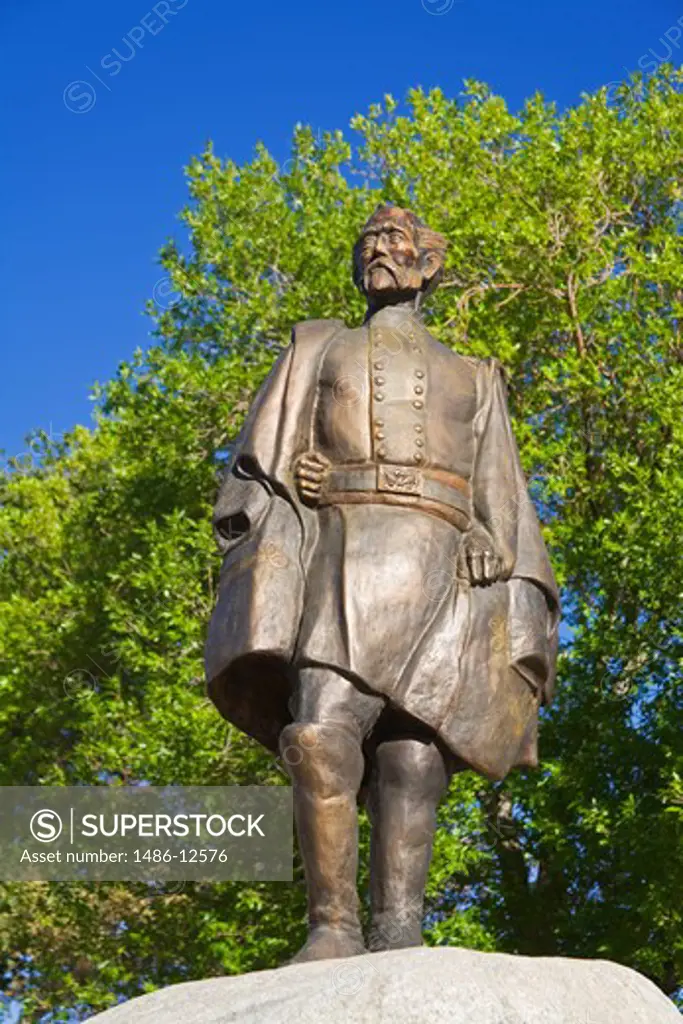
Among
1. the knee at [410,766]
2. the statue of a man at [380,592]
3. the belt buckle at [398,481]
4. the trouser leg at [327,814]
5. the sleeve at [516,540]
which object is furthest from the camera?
the sleeve at [516,540]

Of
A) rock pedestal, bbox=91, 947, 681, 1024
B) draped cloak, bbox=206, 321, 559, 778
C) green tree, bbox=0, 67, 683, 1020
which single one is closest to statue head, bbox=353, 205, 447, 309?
draped cloak, bbox=206, 321, 559, 778

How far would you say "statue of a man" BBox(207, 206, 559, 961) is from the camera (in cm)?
620

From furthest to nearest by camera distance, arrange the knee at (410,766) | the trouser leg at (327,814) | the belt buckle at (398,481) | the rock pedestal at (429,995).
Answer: the belt buckle at (398,481) → the knee at (410,766) → the trouser leg at (327,814) → the rock pedestal at (429,995)

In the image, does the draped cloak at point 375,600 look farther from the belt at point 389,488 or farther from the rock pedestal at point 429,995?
the rock pedestal at point 429,995

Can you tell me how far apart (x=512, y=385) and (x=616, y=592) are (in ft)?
10.1

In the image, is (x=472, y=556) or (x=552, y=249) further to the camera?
(x=552, y=249)

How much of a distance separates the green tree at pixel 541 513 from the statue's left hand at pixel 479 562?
9.04m

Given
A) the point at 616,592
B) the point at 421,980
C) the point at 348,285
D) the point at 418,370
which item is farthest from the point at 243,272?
the point at 421,980

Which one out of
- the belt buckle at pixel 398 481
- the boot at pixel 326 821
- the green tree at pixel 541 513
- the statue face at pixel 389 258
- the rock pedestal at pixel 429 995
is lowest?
the rock pedestal at pixel 429 995

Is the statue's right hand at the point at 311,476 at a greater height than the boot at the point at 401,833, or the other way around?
the statue's right hand at the point at 311,476

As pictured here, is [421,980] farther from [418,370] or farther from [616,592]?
[616,592]

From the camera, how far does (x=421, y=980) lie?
16.5ft

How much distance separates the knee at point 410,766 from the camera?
6.33 metres

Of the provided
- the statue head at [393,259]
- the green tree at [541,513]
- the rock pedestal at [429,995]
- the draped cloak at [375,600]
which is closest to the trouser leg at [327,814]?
the draped cloak at [375,600]
